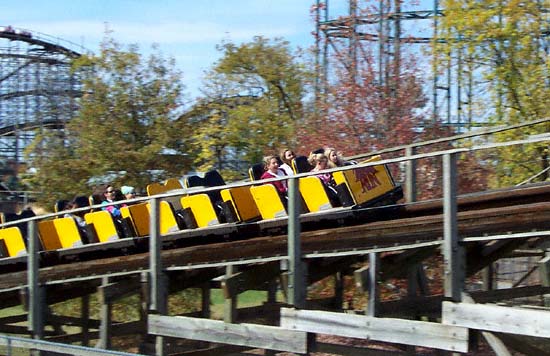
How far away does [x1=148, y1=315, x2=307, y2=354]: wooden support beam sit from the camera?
8.52 meters

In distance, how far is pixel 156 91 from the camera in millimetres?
22938

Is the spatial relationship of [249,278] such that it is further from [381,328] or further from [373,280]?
[381,328]

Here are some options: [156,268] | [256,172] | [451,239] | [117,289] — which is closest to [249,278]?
[156,268]

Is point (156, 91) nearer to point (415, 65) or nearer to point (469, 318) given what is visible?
point (415, 65)

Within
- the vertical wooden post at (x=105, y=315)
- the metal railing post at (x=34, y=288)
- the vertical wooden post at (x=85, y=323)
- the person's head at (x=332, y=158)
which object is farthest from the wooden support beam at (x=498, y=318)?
the vertical wooden post at (x=85, y=323)

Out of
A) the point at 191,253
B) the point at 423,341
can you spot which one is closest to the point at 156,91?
the point at 191,253

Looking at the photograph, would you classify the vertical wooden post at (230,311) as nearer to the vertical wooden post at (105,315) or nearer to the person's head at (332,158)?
the vertical wooden post at (105,315)

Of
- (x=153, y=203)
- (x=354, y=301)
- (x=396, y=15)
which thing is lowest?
(x=354, y=301)

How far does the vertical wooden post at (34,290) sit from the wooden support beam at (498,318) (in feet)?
16.8

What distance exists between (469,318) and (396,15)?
1170 centimetres

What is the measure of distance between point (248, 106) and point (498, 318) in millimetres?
18518

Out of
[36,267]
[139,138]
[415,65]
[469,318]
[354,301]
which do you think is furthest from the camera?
[139,138]

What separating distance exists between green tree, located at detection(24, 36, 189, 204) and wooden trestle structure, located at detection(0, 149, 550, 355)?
9997 millimetres

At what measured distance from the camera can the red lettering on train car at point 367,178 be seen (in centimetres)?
970
